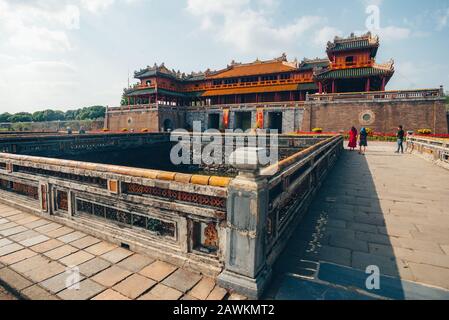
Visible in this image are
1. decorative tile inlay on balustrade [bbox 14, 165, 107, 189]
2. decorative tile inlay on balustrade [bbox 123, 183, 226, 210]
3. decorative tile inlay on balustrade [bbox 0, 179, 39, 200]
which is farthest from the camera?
decorative tile inlay on balustrade [bbox 0, 179, 39, 200]

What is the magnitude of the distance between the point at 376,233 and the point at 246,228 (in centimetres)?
298

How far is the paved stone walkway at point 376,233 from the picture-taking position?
3195 millimetres

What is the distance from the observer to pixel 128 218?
3824 millimetres

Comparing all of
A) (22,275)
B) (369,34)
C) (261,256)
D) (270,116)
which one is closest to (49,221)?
(22,275)

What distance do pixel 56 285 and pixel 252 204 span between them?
2435 millimetres

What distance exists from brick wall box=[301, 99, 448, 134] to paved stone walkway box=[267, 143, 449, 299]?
18444 mm

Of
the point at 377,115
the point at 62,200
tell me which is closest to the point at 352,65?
the point at 377,115

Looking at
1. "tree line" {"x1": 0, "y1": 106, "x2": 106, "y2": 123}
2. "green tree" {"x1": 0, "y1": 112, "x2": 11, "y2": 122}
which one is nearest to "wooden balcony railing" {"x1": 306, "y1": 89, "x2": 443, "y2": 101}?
"tree line" {"x1": 0, "y1": 106, "x2": 106, "y2": 123}

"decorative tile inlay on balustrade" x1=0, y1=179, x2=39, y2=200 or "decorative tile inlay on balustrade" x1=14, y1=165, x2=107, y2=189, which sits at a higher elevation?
"decorative tile inlay on balustrade" x1=14, y1=165, x2=107, y2=189

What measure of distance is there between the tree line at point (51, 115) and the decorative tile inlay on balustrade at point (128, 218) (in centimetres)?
5689

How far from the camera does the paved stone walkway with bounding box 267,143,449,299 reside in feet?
10.5

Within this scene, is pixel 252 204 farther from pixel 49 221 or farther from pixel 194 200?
pixel 49 221

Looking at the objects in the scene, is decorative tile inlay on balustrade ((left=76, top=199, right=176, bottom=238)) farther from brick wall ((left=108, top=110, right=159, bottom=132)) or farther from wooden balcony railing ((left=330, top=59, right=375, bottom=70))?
A: wooden balcony railing ((left=330, top=59, right=375, bottom=70))

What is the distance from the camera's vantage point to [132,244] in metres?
3.70
